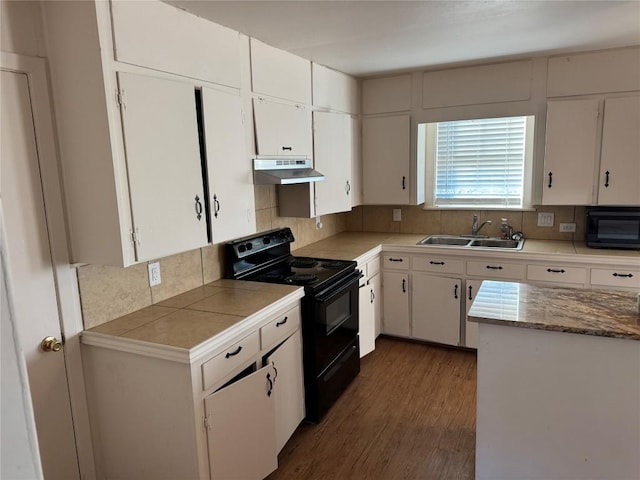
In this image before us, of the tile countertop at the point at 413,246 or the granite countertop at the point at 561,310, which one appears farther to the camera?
the tile countertop at the point at 413,246

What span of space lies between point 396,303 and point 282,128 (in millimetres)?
1865

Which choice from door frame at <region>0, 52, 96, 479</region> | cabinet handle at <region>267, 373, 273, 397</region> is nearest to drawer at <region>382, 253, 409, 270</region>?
cabinet handle at <region>267, 373, 273, 397</region>

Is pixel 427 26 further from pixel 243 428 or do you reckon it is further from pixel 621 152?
pixel 243 428

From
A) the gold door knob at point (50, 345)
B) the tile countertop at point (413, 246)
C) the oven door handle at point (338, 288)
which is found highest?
the tile countertop at point (413, 246)

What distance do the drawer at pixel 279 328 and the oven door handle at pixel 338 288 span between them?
15 cm

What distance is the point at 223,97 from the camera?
227cm

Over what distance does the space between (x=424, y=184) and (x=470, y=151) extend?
1.66 feet

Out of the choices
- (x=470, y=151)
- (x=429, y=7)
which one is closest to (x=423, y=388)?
(x=470, y=151)

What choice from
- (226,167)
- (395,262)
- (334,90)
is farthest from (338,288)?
(334,90)

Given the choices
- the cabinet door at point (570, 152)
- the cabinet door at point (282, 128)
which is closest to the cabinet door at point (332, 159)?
the cabinet door at point (282, 128)

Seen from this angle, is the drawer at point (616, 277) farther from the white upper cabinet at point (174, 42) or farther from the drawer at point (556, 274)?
the white upper cabinet at point (174, 42)

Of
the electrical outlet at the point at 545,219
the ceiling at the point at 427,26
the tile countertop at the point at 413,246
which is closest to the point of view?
the ceiling at the point at 427,26

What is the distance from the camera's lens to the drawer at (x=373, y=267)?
355 cm

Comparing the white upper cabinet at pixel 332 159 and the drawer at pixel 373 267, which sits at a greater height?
the white upper cabinet at pixel 332 159
